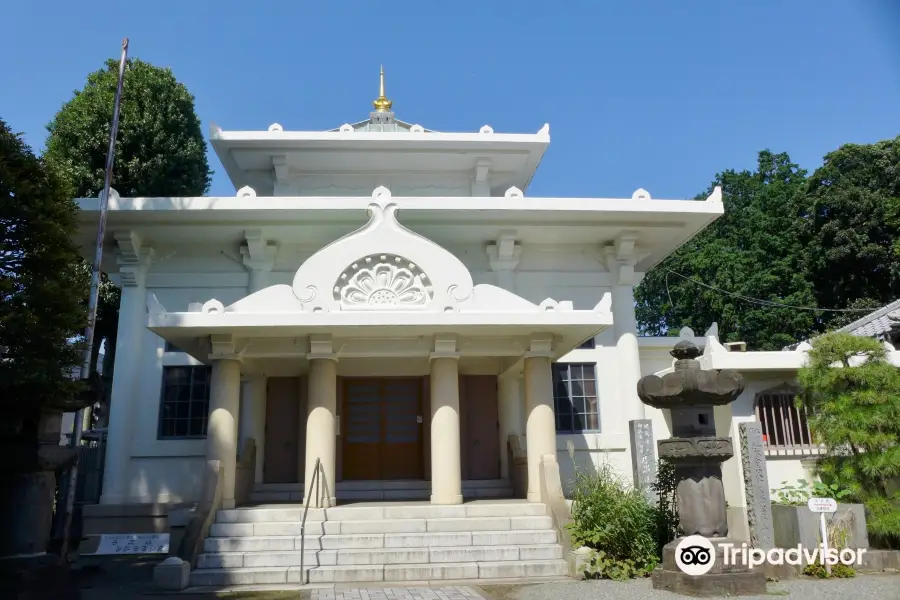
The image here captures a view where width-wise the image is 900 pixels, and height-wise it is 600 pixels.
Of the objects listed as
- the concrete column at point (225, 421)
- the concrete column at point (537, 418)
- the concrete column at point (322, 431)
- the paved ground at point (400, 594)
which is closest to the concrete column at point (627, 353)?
the concrete column at point (537, 418)

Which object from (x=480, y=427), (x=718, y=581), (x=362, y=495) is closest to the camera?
(x=718, y=581)

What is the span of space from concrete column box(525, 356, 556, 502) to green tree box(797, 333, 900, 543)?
154 inches

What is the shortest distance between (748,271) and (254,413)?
78.7ft

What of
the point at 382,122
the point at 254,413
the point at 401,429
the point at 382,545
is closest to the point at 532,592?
the point at 382,545

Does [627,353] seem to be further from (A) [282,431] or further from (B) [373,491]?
(A) [282,431]

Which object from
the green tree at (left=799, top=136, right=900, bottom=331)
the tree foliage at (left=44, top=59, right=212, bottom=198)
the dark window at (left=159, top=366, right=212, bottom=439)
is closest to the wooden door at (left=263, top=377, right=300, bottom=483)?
the dark window at (left=159, top=366, right=212, bottom=439)

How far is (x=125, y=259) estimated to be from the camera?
13.2m

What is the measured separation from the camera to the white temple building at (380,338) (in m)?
10.4

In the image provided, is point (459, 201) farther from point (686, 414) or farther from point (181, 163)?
point (181, 163)

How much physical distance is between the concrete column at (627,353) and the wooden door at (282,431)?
6166 millimetres

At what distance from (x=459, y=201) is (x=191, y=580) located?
7505mm

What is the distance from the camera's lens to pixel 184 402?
514 inches

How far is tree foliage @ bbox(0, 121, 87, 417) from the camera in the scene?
8.02 metres

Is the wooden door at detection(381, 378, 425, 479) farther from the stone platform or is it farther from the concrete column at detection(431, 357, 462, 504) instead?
the stone platform
